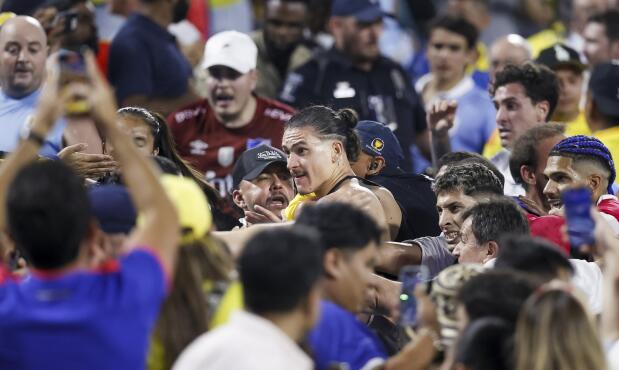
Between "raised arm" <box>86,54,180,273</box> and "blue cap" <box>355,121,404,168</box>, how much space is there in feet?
12.2

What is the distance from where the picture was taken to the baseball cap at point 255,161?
26.0ft

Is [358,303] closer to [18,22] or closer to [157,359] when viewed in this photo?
[157,359]

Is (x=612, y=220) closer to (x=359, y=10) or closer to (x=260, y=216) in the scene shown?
(x=260, y=216)

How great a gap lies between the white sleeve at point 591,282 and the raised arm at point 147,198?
7.85 ft

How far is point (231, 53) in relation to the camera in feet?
31.8

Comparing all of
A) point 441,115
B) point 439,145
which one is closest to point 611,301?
point 441,115

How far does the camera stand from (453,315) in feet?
16.1

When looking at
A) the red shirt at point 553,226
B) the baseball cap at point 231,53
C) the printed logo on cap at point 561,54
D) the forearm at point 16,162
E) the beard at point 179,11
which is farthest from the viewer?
the beard at point 179,11

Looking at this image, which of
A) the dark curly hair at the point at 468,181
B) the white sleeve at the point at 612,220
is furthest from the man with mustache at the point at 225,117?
the white sleeve at the point at 612,220

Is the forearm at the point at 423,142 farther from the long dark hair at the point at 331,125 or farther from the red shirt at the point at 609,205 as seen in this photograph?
the red shirt at the point at 609,205

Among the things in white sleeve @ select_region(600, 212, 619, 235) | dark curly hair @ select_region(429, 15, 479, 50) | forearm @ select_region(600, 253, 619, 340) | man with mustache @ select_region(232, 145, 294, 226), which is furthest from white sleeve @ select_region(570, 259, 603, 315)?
dark curly hair @ select_region(429, 15, 479, 50)

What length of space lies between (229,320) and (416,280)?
1.00 m

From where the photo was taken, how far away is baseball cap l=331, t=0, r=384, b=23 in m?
11.1

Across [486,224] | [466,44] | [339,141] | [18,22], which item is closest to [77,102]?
[486,224]
